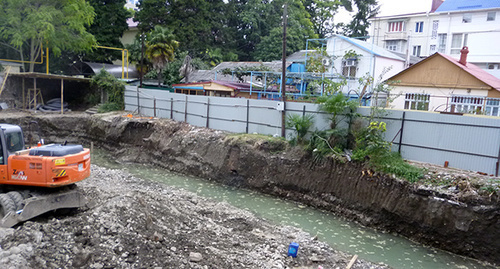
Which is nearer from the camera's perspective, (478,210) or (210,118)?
(478,210)

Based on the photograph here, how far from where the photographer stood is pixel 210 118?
68.4 ft

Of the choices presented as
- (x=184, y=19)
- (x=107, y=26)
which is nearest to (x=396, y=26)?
(x=184, y=19)

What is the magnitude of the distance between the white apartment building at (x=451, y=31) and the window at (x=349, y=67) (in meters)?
3.19

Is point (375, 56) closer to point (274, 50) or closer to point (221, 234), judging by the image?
point (274, 50)

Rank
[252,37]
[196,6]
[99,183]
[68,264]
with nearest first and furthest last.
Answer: [68,264] → [99,183] → [196,6] → [252,37]

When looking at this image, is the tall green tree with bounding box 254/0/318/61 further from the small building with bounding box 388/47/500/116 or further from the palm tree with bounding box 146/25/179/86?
the small building with bounding box 388/47/500/116

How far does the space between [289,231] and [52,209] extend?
7.23 metres

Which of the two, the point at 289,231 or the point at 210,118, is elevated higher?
the point at 210,118

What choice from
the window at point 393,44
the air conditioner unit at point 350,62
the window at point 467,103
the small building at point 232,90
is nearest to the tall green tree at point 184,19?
the small building at point 232,90

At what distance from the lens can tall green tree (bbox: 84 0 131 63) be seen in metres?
35.9

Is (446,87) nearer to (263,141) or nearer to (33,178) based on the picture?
(263,141)

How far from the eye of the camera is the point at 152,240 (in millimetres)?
8703

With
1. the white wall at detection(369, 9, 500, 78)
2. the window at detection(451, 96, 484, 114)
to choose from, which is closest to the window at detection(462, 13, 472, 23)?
the white wall at detection(369, 9, 500, 78)

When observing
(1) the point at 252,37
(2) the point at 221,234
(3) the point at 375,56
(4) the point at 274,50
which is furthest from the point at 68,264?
(1) the point at 252,37
